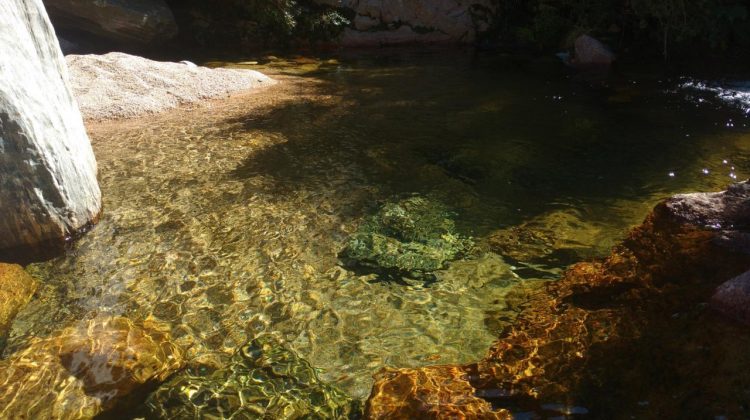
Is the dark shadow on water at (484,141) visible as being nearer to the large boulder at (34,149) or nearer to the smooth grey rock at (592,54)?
the smooth grey rock at (592,54)

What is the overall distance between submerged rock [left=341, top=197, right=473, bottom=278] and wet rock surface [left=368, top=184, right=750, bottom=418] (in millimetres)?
926

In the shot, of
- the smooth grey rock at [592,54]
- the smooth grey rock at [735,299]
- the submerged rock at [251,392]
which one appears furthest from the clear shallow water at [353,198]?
the smooth grey rock at [592,54]

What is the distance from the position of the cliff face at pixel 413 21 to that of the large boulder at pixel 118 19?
439 centimetres

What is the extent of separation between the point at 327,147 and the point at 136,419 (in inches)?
188

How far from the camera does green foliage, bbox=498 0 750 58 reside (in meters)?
12.3

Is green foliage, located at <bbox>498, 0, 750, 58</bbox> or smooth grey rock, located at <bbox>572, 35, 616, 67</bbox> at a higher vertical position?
green foliage, located at <bbox>498, 0, 750, 58</bbox>

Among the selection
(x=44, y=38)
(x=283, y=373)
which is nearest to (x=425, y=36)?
(x=44, y=38)

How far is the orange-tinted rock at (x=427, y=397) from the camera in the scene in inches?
115

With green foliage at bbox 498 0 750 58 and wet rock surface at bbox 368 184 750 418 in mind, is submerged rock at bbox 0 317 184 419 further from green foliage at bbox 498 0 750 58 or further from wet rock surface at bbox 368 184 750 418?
green foliage at bbox 498 0 750 58

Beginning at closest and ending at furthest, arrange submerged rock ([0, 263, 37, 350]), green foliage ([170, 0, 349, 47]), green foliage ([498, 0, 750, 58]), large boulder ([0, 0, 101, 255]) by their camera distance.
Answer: submerged rock ([0, 263, 37, 350]), large boulder ([0, 0, 101, 255]), green foliage ([498, 0, 750, 58]), green foliage ([170, 0, 349, 47])

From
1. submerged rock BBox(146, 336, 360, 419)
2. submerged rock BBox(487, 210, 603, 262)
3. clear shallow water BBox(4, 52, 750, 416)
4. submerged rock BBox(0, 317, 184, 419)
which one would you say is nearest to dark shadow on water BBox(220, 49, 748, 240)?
clear shallow water BBox(4, 52, 750, 416)

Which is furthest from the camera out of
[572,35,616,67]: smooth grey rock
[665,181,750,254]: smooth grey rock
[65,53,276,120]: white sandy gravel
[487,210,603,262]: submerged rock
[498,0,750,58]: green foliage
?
[572,35,616,67]: smooth grey rock

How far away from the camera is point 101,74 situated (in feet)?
31.4

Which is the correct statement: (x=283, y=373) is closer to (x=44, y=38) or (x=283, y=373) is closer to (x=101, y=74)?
(x=44, y=38)
